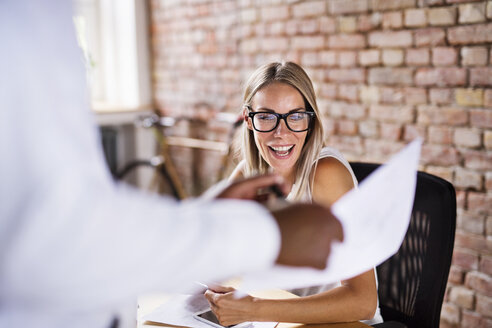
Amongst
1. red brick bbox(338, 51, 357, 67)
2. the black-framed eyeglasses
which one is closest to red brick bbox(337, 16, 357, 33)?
red brick bbox(338, 51, 357, 67)

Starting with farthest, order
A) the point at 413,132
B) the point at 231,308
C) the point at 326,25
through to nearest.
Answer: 1. the point at 326,25
2. the point at 413,132
3. the point at 231,308

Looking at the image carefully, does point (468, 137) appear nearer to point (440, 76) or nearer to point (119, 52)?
point (440, 76)

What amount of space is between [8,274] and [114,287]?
0.31ft

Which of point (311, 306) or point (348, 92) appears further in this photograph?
point (348, 92)

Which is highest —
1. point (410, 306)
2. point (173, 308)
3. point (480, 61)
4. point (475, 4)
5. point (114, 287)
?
point (475, 4)

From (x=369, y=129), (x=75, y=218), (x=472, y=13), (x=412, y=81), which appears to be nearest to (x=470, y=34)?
(x=472, y=13)

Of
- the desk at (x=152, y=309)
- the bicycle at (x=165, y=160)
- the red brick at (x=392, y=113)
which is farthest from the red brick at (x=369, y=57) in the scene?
the desk at (x=152, y=309)

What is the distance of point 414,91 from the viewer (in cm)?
231

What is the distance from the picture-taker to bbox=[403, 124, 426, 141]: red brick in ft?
7.52

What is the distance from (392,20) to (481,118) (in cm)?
63

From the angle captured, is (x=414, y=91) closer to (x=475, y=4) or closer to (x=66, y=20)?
(x=475, y=4)

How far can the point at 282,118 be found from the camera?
4.88ft

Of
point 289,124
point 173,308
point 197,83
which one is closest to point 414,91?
point 289,124

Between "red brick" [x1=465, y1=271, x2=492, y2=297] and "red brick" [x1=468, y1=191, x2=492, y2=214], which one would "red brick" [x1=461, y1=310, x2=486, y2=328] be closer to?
"red brick" [x1=465, y1=271, x2=492, y2=297]
